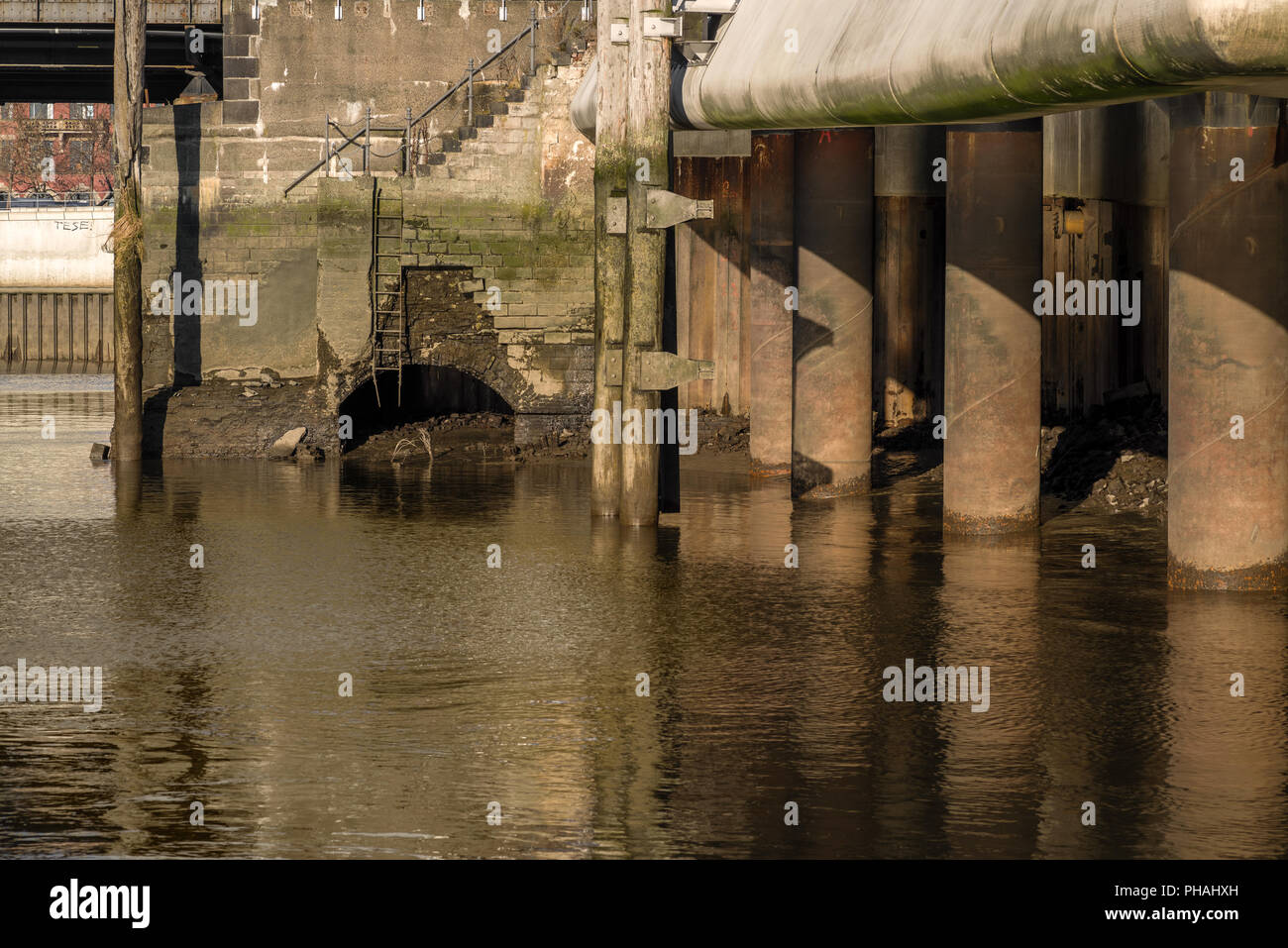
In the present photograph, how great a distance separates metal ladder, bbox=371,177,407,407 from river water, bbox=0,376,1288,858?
6.45 m

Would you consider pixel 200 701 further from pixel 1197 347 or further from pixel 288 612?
pixel 1197 347

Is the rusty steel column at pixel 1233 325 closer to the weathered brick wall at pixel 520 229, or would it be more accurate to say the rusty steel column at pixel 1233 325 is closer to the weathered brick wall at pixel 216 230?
the weathered brick wall at pixel 520 229

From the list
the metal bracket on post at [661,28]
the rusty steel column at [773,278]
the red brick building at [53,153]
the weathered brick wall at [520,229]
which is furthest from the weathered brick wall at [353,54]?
the red brick building at [53,153]

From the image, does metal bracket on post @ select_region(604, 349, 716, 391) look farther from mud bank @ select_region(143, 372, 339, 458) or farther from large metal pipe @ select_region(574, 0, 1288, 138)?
mud bank @ select_region(143, 372, 339, 458)

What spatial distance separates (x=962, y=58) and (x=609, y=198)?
577 cm

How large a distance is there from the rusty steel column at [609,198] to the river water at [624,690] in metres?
1.51

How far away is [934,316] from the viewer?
1035 inches

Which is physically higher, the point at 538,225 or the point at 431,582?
the point at 538,225

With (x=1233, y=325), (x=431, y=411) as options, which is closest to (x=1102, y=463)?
(x=1233, y=325)

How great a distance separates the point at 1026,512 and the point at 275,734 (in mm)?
9571

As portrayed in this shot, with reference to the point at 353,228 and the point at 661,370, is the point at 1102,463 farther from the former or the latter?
the point at 353,228

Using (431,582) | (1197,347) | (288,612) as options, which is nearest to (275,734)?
(288,612)

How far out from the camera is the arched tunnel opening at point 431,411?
29.8m
